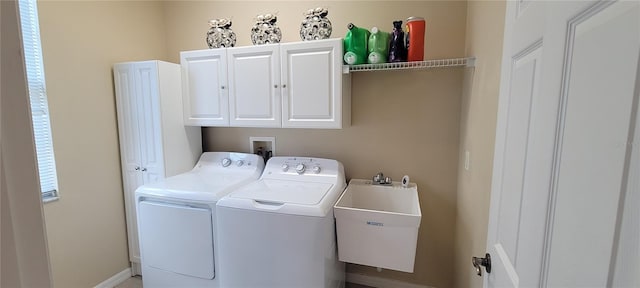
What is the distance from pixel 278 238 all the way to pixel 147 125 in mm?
1433

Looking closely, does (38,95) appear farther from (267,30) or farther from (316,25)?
(316,25)

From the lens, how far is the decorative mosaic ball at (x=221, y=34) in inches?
84.1

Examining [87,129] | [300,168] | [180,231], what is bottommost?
[180,231]

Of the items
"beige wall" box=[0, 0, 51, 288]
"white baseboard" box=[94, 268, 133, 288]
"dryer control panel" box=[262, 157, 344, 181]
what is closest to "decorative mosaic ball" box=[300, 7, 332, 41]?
"dryer control panel" box=[262, 157, 344, 181]

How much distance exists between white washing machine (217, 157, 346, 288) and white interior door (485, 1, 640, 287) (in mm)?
986

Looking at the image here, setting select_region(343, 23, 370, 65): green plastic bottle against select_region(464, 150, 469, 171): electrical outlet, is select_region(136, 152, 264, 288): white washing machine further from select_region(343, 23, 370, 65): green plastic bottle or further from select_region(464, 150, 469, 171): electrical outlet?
select_region(464, 150, 469, 171): electrical outlet

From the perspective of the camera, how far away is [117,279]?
2.29m

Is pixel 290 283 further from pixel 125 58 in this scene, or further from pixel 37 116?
pixel 125 58

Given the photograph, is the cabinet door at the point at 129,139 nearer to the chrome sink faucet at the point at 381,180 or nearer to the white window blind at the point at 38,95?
the white window blind at the point at 38,95

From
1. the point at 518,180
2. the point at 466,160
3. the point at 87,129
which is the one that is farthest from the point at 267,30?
the point at 518,180

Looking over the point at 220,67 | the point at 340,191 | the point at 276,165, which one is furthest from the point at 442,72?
the point at 220,67

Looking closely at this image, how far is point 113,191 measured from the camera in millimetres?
2258

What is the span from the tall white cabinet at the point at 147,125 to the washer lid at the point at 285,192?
31.5 inches

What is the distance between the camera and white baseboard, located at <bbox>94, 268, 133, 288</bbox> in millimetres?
2205
